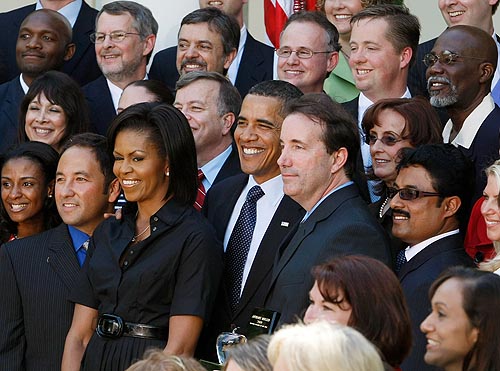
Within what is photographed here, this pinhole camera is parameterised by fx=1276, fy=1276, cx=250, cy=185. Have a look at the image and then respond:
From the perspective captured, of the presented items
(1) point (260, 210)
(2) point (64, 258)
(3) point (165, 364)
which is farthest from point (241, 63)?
(3) point (165, 364)

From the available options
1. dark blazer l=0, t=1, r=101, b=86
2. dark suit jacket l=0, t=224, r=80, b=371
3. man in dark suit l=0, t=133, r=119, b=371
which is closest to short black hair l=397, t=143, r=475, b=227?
man in dark suit l=0, t=133, r=119, b=371

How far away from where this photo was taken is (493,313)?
4.57m

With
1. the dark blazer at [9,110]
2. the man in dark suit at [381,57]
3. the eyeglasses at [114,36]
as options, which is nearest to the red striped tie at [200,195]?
the man in dark suit at [381,57]

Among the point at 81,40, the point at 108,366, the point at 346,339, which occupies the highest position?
the point at 81,40

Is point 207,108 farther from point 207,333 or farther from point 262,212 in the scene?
point 207,333

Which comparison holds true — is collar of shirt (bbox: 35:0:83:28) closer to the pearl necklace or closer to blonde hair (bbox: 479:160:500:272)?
the pearl necklace

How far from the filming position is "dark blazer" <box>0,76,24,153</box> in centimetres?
783

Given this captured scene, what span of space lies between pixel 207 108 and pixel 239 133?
74 centimetres

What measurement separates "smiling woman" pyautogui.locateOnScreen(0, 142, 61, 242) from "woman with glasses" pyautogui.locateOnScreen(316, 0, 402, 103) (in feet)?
6.76

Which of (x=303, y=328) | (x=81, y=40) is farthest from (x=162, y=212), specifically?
(x=81, y=40)

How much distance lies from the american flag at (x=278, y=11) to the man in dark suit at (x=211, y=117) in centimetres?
187

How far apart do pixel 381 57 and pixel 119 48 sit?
192 centimetres

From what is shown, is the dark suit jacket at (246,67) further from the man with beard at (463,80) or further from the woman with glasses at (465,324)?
the woman with glasses at (465,324)

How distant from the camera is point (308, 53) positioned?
746cm
